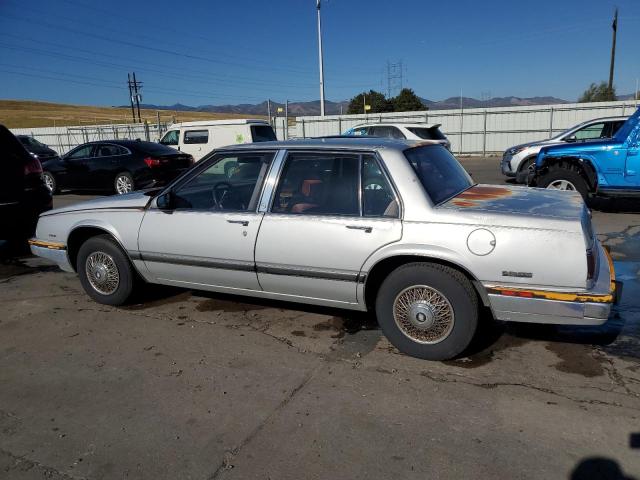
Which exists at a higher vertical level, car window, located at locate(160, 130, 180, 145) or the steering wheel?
car window, located at locate(160, 130, 180, 145)

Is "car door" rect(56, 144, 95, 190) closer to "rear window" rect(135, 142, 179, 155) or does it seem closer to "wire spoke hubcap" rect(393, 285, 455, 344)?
"rear window" rect(135, 142, 179, 155)

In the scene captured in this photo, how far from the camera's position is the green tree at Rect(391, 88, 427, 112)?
54.5 metres

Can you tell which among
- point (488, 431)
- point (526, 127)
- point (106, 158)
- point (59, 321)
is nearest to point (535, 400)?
point (488, 431)

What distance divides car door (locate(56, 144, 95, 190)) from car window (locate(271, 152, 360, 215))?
10.6m

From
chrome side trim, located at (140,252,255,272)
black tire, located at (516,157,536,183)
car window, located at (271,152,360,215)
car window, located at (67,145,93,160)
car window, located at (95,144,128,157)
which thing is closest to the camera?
car window, located at (271,152,360,215)

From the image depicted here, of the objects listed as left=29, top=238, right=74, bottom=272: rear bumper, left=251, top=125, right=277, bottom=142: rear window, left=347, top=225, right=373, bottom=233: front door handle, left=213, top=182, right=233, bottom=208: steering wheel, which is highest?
left=251, top=125, right=277, bottom=142: rear window

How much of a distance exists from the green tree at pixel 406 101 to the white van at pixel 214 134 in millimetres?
40831

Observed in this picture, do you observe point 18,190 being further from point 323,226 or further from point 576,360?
point 576,360

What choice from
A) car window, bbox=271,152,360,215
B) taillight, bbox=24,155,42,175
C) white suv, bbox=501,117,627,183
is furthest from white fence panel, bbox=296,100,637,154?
car window, bbox=271,152,360,215

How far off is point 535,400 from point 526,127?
76.5 feet

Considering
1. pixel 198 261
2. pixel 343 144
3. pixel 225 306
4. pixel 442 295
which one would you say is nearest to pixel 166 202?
pixel 198 261

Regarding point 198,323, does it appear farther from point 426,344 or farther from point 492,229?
point 492,229

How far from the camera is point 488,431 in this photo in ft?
8.83

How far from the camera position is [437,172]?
155 inches
